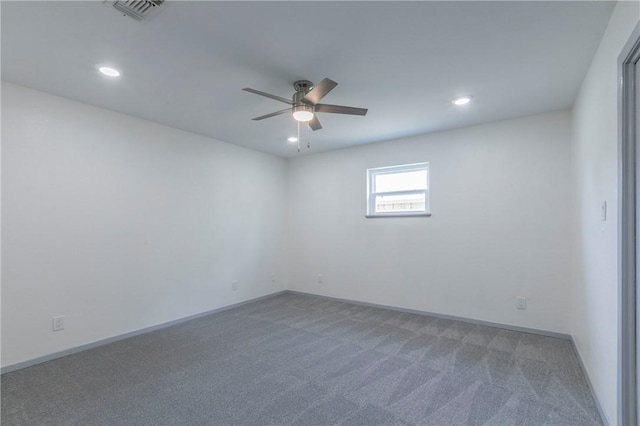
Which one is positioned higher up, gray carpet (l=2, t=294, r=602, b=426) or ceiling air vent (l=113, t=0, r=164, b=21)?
ceiling air vent (l=113, t=0, r=164, b=21)

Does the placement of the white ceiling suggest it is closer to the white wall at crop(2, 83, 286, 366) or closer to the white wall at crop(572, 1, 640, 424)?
the white wall at crop(572, 1, 640, 424)

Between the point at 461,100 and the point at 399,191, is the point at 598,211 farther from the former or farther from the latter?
the point at 399,191

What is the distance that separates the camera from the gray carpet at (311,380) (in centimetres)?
199

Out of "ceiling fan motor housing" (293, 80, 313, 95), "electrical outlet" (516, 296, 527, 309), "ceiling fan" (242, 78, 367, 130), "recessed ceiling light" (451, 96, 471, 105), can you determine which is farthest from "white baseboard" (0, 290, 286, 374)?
"recessed ceiling light" (451, 96, 471, 105)

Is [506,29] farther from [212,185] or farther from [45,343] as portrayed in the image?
[45,343]

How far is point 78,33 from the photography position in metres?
1.95

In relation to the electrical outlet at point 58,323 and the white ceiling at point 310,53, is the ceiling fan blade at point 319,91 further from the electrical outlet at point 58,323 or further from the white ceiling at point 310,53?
the electrical outlet at point 58,323

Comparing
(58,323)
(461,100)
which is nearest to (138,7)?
(461,100)

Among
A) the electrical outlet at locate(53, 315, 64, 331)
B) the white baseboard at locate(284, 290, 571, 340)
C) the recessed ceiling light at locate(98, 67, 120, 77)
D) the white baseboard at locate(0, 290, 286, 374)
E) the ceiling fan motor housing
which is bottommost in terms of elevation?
the white baseboard at locate(0, 290, 286, 374)

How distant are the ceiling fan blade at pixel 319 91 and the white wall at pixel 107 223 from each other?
A: 2396 millimetres

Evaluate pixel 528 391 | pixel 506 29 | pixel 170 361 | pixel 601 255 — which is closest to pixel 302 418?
pixel 170 361

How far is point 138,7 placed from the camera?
171 cm

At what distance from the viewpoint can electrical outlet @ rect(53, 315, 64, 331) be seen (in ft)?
9.35

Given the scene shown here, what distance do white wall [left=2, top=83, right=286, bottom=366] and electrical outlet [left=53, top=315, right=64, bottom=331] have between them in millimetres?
42
